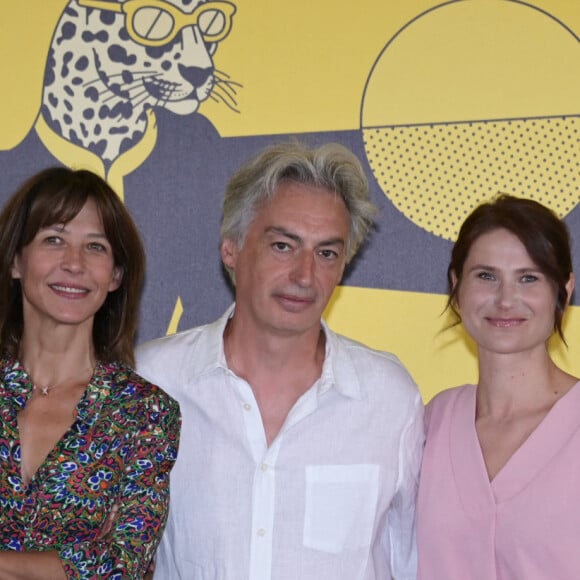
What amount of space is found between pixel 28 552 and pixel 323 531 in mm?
660

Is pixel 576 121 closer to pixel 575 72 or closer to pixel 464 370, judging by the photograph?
pixel 575 72

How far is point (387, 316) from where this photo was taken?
2.89 metres

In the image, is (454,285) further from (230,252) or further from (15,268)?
(15,268)

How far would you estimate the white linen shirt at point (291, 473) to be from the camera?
217 centimetres

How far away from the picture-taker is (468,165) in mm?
2832

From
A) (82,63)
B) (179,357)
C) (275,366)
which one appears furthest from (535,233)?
(82,63)

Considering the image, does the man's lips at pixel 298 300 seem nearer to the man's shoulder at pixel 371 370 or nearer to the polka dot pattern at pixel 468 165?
the man's shoulder at pixel 371 370

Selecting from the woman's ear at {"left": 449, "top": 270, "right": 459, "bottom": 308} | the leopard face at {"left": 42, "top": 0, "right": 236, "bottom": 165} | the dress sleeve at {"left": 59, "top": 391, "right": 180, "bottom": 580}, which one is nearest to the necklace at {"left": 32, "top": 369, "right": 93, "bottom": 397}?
the dress sleeve at {"left": 59, "top": 391, "right": 180, "bottom": 580}

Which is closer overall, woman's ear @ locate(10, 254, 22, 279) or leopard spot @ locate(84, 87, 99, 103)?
woman's ear @ locate(10, 254, 22, 279)

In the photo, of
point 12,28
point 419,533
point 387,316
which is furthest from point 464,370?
point 12,28

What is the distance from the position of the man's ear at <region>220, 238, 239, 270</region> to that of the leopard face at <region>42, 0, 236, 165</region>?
699 mm

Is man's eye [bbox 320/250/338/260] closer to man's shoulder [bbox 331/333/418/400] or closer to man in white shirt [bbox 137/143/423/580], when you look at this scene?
man in white shirt [bbox 137/143/423/580]

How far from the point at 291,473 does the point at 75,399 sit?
1.66ft

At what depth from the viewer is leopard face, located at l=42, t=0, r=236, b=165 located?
9.78ft
